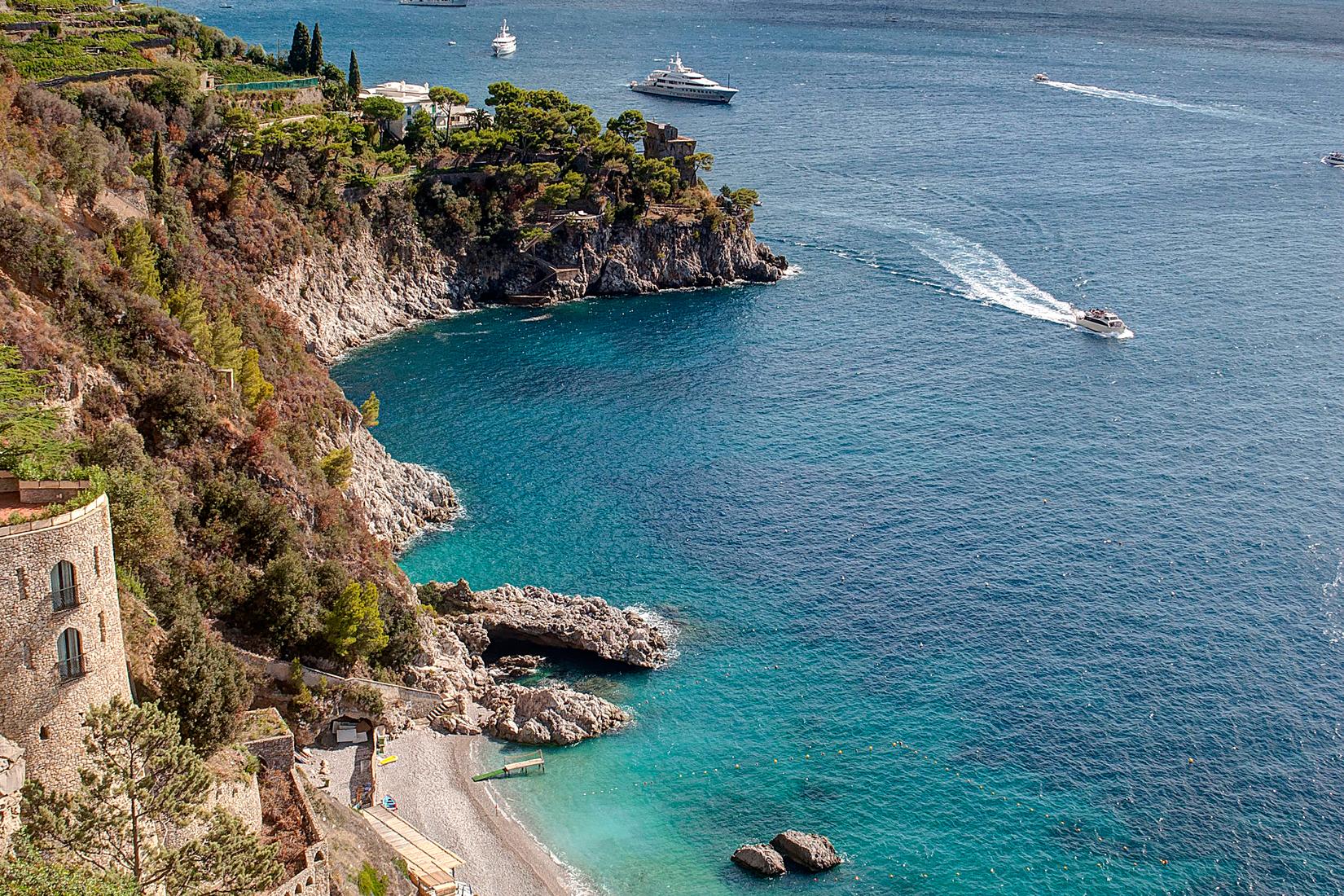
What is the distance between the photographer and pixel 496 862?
5888 centimetres

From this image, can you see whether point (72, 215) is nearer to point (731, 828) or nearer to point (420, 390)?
point (420, 390)

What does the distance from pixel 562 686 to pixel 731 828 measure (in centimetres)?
1365

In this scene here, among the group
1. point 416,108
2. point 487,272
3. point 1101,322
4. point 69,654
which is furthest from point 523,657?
point 416,108

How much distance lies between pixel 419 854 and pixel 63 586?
87.6 ft

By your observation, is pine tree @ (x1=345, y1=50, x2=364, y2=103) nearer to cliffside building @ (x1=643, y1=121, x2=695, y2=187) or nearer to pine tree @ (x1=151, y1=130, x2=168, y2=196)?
cliffside building @ (x1=643, y1=121, x2=695, y2=187)

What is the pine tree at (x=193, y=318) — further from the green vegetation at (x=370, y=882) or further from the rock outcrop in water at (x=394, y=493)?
the green vegetation at (x=370, y=882)

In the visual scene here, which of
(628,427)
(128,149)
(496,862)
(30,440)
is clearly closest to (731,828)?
(496,862)

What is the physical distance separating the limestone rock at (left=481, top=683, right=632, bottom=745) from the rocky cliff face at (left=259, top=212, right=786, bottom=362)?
188ft

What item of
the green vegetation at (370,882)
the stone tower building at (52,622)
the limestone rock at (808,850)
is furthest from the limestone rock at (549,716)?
the stone tower building at (52,622)

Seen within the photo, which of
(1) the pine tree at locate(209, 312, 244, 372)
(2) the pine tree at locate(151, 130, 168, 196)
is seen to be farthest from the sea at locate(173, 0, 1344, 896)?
(2) the pine tree at locate(151, 130, 168, 196)

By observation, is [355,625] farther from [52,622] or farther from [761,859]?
[52,622]

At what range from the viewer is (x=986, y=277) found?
14525 cm

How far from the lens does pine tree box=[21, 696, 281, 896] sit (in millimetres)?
34000

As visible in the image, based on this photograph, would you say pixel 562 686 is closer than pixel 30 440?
No
